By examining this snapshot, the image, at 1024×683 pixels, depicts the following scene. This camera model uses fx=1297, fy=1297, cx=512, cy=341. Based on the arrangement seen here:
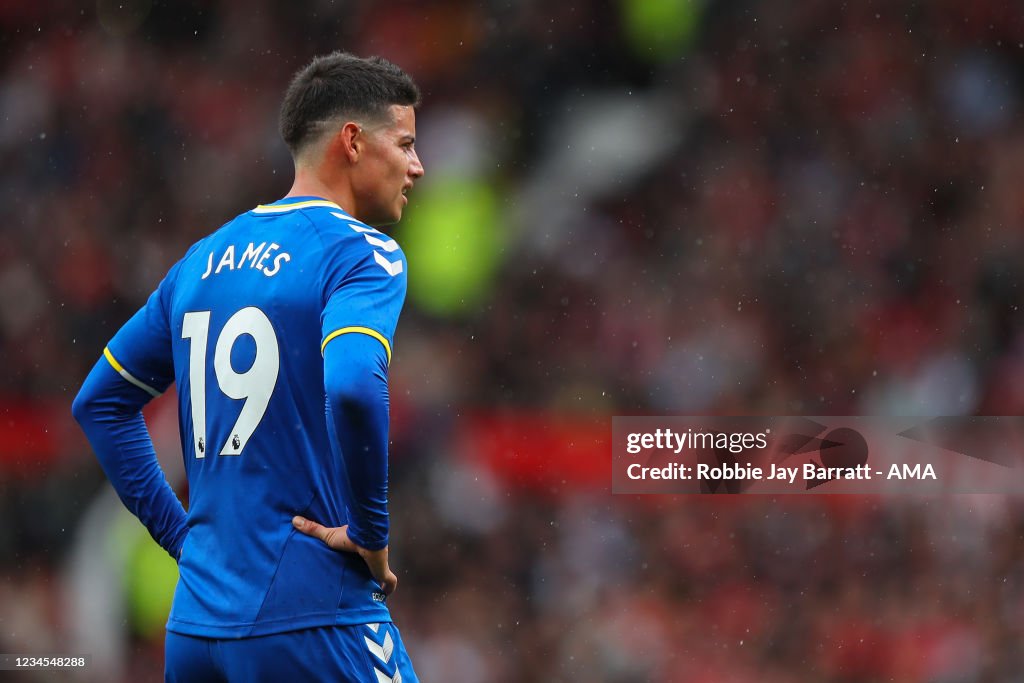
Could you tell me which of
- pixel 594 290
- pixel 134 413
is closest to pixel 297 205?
pixel 134 413

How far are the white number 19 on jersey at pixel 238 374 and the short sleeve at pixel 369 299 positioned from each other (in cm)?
11

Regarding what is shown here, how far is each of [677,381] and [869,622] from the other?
165cm

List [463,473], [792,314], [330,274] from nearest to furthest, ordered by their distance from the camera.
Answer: [330,274] < [463,473] < [792,314]

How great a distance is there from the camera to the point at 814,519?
6.78 metres

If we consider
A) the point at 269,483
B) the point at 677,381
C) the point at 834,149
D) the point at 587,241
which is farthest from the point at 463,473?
the point at 269,483

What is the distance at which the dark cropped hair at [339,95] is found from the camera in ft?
7.77

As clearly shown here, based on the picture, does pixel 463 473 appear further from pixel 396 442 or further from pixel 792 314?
pixel 792 314

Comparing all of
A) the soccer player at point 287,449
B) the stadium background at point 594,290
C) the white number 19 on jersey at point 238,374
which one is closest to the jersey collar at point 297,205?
the soccer player at point 287,449

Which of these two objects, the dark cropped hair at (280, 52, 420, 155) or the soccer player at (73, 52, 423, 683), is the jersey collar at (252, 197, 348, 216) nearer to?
the soccer player at (73, 52, 423, 683)

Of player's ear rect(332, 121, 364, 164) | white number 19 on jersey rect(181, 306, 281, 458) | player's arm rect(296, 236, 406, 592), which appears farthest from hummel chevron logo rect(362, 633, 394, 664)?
player's ear rect(332, 121, 364, 164)

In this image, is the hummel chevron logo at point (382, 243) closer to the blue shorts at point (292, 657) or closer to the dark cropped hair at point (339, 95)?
the dark cropped hair at point (339, 95)

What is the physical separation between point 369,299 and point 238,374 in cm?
26

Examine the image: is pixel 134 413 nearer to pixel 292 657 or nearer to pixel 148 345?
pixel 148 345

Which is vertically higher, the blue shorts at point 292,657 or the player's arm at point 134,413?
the player's arm at point 134,413
